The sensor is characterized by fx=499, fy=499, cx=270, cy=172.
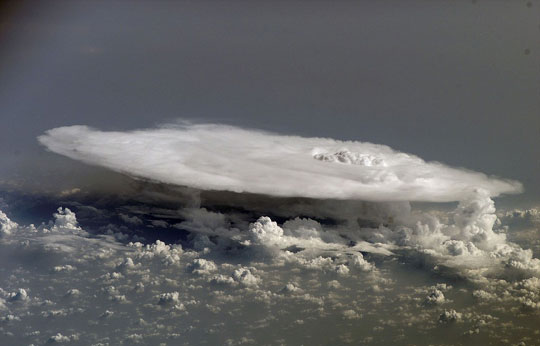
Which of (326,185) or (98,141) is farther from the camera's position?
(98,141)

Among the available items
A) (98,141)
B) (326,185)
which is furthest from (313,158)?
(98,141)

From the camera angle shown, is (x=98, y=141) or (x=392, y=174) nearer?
(x=392, y=174)

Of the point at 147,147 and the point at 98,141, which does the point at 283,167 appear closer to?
the point at 147,147

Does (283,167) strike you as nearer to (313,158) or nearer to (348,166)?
Result: (313,158)

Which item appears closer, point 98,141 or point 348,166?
point 348,166

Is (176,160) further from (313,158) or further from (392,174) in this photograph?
(392,174)

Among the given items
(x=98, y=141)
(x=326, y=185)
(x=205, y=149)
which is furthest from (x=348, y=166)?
(x=98, y=141)

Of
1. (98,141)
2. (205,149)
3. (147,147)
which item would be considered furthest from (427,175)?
(98,141)

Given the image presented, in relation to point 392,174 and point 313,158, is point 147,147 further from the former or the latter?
point 392,174
